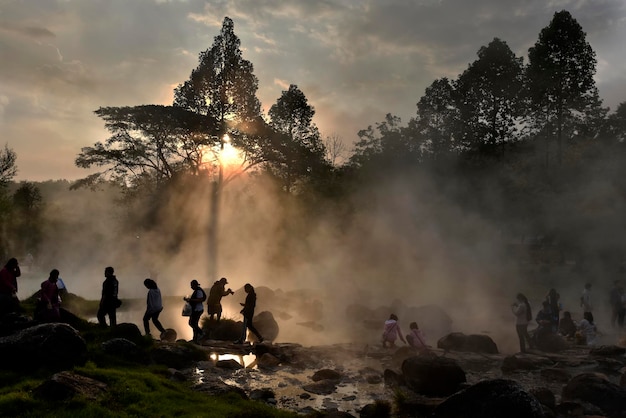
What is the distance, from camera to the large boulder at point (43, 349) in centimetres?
889

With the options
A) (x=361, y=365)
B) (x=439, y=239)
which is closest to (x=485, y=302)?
(x=439, y=239)

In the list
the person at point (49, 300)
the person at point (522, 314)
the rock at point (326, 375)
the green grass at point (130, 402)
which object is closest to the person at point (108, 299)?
the person at point (49, 300)

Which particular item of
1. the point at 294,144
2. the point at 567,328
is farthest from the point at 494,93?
the point at 567,328

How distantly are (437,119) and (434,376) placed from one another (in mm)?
51692

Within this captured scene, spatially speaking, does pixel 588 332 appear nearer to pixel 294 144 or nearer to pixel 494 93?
pixel 294 144

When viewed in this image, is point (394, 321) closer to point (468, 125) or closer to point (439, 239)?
point (439, 239)

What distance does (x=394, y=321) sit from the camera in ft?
50.9

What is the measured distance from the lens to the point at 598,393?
32.2ft

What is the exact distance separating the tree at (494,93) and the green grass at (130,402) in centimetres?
4464

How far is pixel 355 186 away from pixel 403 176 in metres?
9.29

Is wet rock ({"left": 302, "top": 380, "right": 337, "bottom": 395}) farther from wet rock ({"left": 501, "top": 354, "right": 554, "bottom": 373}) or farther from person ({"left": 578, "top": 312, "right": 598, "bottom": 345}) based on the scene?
person ({"left": 578, "top": 312, "right": 598, "bottom": 345})

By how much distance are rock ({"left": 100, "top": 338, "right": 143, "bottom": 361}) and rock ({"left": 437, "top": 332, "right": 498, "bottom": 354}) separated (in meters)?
10.2

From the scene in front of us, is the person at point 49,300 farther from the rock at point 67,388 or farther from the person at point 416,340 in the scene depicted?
the person at point 416,340

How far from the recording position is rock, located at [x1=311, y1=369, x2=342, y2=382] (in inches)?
472
